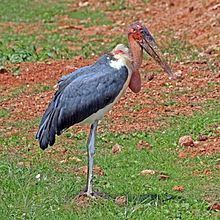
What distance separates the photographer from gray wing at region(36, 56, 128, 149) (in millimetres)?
7918

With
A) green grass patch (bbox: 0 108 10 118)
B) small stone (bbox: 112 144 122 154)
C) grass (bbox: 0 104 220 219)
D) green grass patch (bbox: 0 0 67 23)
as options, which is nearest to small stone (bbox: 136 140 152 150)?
grass (bbox: 0 104 220 219)

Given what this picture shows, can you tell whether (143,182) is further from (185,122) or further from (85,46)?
(85,46)

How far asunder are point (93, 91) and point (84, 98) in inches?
3.6

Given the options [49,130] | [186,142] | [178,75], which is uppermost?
[49,130]

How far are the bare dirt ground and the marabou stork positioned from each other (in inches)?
68.5

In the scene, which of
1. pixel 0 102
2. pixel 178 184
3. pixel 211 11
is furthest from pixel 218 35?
pixel 178 184

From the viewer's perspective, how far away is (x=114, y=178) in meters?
8.71

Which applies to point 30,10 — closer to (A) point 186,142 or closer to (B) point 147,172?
(A) point 186,142

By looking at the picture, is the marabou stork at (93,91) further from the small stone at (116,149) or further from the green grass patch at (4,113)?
the green grass patch at (4,113)

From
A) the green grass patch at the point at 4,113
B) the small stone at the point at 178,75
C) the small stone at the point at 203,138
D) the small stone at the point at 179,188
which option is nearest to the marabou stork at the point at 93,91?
the small stone at the point at 179,188

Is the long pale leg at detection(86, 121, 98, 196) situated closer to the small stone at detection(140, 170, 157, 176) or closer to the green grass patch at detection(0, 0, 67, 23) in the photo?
the small stone at detection(140, 170, 157, 176)

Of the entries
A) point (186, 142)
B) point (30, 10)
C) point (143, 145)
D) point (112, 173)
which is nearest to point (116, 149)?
point (143, 145)

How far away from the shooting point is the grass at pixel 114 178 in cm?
752

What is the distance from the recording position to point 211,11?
1584cm
